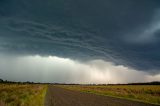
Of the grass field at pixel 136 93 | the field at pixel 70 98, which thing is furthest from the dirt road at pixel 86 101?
the grass field at pixel 136 93

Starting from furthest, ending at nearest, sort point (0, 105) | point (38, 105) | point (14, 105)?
point (38, 105) → point (14, 105) → point (0, 105)

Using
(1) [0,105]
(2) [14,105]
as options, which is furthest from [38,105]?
(1) [0,105]

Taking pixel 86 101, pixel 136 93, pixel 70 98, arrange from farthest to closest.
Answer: pixel 136 93
pixel 70 98
pixel 86 101

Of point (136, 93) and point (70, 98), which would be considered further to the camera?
point (136, 93)

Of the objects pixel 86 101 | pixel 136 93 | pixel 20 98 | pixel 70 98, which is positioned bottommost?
pixel 86 101

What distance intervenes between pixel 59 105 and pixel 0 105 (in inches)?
341

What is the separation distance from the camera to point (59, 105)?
2122 cm

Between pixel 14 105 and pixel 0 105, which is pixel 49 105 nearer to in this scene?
pixel 14 105

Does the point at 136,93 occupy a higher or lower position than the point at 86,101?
higher

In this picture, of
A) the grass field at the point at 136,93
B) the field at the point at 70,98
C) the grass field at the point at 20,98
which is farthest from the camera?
the grass field at the point at 136,93

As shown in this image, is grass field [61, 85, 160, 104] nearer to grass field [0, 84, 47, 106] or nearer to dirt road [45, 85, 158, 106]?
dirt road [45, 85, 158, 106]

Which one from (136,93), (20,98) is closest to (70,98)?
(20,98)

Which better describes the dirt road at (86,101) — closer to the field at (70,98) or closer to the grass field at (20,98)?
the field at (70,98)

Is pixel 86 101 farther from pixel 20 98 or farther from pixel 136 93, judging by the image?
pixel 136 93
